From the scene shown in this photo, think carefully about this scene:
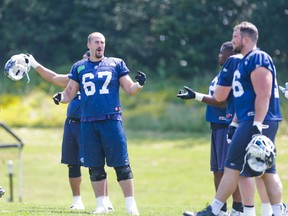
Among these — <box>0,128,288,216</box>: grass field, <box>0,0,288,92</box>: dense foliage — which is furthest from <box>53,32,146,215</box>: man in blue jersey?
<box>0,0,288,92</box>: dense foliage

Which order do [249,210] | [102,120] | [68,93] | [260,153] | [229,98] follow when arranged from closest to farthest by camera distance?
[260,153], [249,210], [229,98], [102,120], [68,93]

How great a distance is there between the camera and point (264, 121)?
963 cm

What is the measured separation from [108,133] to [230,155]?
1907 millimetres

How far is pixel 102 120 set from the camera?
1095 cm

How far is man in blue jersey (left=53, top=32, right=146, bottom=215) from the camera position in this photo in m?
10.9

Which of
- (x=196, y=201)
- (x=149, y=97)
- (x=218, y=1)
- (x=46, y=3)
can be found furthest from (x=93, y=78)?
(x=46, y=3)

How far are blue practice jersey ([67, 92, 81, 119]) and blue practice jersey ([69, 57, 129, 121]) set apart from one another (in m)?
1.36

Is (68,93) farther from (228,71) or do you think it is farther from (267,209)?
(267,209)

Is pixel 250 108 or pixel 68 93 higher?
pixel 68 93

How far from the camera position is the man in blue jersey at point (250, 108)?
937 cm

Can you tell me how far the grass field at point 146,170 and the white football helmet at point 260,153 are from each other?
30.9ft

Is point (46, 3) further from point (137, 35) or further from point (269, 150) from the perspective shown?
point (269, 150)

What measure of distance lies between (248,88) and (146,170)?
608 inches

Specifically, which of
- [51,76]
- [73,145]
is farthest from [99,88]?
[73,145]
